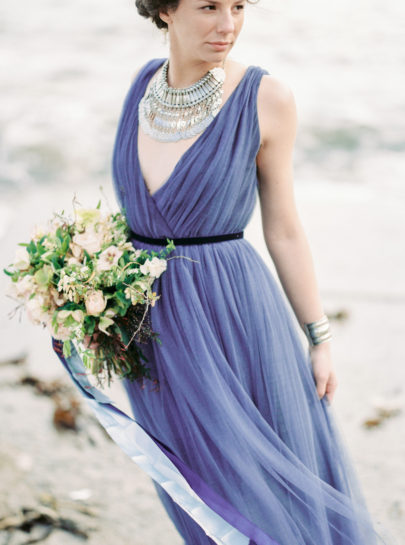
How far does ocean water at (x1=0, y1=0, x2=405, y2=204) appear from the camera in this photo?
671cm

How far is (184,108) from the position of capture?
5.91ft

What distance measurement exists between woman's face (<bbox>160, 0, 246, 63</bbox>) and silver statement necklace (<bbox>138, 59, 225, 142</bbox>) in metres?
0.08

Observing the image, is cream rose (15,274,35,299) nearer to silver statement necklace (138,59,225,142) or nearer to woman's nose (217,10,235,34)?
silver statement necklace (138,59,225,142)

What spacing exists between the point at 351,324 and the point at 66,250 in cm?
259

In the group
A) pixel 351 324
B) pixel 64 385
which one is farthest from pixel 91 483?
pixel 351 324

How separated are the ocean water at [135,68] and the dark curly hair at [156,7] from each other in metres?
4.09

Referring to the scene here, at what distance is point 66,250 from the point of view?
1781 mm

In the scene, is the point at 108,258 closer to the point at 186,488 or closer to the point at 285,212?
the point at 285,212

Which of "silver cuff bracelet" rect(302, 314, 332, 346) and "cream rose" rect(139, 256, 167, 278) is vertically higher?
"cream rose" rect(139, 256, 167, 278)

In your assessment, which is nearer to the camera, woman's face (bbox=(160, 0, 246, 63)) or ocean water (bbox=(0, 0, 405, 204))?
woman's face (bbox=(160, 0, 246, 63))

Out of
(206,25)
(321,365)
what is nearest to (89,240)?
(206,25)

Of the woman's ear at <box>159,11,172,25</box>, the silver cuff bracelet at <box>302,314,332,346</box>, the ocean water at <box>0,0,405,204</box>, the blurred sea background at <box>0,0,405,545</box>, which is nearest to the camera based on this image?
the woman's ear at <box>159,11,172,25</box>

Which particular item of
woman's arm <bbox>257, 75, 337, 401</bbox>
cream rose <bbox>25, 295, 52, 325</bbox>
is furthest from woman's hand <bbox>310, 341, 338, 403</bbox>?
cream rose <bbox>25, 295, 52, 325</bbox>

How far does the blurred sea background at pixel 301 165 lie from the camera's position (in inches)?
119
